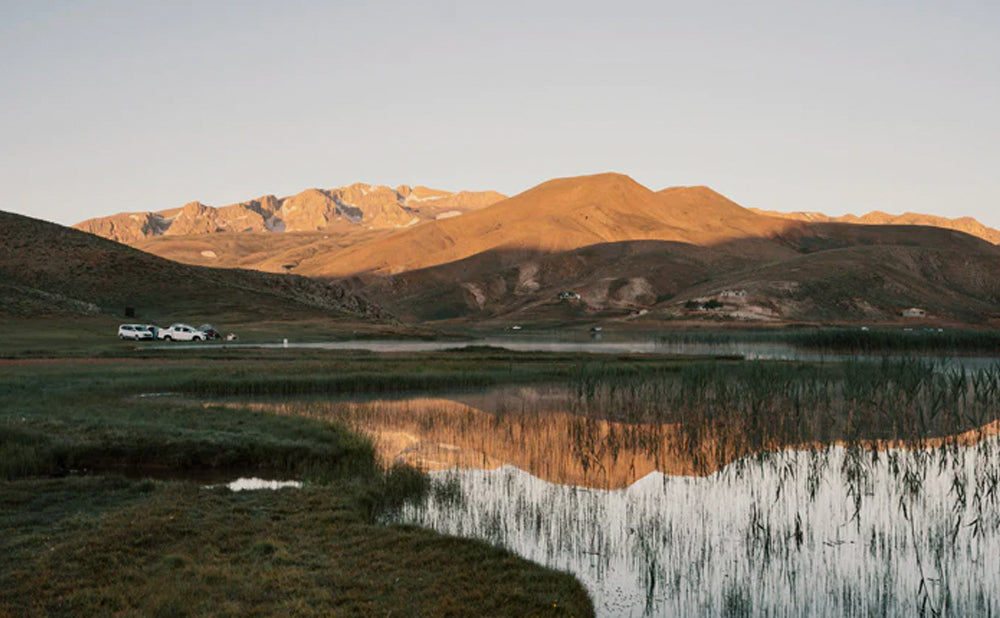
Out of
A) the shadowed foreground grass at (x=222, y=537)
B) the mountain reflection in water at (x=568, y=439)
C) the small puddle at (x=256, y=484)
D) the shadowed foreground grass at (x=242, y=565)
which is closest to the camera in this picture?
the shadowed foreground grass at (x=242, y=565)

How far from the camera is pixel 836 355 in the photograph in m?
73.2

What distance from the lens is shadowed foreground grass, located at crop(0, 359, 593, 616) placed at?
12344mm

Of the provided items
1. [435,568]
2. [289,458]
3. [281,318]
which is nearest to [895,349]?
[289,458]

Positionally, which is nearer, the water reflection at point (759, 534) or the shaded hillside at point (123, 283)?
the water reflection at point (759, 534)

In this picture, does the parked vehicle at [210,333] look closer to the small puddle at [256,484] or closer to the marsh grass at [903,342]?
the marsh grass at [903,342]

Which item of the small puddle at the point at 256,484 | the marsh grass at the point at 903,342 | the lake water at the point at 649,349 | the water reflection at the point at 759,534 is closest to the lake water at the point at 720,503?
the water reflection at the point at 759,534

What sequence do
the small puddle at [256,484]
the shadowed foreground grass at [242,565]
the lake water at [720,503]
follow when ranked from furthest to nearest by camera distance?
1. the small puddle at [256,484]
2. the lake water at [720,503]
3. the shadowed foreground grass at [242,565]

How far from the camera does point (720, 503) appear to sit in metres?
21.3

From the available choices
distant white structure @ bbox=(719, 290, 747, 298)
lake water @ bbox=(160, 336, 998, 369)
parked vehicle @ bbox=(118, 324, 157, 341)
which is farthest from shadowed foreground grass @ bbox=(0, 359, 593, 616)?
distant white structure @ bbox=(719, 290, 747, 298)

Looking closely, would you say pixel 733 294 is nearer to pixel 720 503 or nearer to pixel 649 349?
pixel 649 349

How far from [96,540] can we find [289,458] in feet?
32.8

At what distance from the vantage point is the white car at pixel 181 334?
8406 cm

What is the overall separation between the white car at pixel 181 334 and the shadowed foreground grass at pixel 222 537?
194ft

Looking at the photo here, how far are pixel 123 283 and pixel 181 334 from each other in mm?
55444
